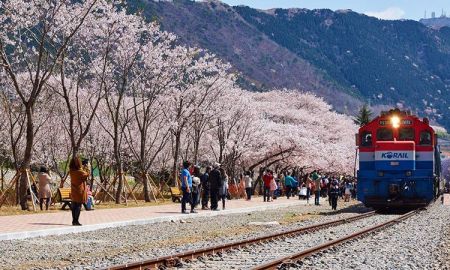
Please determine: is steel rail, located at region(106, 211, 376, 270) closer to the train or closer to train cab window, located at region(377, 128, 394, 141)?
the train

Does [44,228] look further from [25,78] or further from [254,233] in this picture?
[25,78]

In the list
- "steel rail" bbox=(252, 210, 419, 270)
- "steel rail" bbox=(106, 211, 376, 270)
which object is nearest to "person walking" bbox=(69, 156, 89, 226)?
"steel rail" bbox=(106, 211, 376, 270)

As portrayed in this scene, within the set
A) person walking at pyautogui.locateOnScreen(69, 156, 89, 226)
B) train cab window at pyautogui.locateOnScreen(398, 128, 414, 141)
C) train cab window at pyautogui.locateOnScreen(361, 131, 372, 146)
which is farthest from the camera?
train cab window at pyautogui.locateOnScreen(361, 131, 372, 146)

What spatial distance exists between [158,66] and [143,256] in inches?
976

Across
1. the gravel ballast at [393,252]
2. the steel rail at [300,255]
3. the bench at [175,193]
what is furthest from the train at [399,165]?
the bench at [175,193]

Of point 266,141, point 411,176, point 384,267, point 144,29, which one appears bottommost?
point 384,267

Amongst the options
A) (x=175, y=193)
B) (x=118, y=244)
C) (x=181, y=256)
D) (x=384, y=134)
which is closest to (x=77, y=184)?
(x=118, y=244)

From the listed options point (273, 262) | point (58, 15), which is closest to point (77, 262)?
point (273, 262)

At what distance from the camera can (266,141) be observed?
55.6 meters

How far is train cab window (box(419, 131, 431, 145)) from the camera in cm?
2734

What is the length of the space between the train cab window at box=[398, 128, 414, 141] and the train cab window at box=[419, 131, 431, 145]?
13.3 inches

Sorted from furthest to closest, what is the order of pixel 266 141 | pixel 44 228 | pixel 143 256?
pixel 266 141 < pixel 44 228 < pixel 143 256

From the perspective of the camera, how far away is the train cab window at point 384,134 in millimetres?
27797

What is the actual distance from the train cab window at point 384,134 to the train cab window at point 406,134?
30 centimetres
